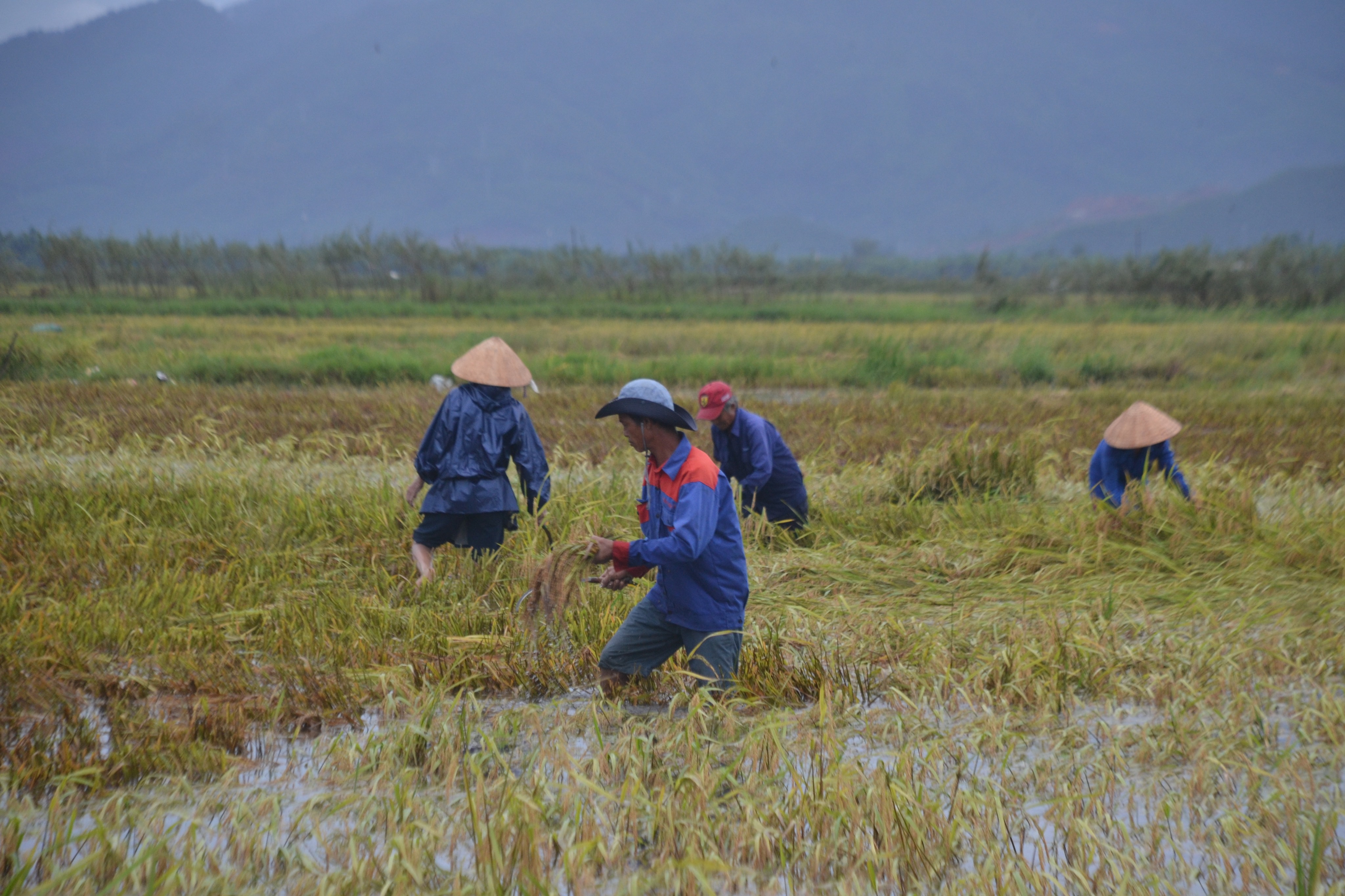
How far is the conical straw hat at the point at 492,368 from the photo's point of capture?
4.10 m

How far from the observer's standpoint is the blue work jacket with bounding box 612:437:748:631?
8.63ft

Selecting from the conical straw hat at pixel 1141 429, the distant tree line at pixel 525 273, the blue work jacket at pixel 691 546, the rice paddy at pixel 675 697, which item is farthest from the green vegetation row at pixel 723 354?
the blue work jacket at pixel 691 546

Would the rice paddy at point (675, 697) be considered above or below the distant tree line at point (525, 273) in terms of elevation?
below

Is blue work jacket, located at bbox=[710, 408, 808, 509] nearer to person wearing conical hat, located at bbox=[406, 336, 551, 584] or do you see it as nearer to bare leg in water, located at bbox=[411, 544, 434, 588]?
person wearing conical hat, located at bbox=[406, 336, 551, 584]

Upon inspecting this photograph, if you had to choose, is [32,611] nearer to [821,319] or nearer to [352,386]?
[352,386]

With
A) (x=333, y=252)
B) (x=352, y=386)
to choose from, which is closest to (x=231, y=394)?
(x=352, y=386)

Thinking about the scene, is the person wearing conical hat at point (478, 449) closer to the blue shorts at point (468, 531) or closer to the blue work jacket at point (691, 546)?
the blue shorts at point (468, 531)

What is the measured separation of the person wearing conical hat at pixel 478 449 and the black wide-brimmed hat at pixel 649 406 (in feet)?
4.90

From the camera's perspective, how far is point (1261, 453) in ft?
26.6

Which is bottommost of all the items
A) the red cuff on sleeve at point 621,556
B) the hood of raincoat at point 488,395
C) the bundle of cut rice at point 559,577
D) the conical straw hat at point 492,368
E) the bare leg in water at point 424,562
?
the bare leg in water at point 424,562

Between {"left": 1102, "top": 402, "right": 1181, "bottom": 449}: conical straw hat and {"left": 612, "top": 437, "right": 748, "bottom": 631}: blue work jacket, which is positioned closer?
{"left": 612, "top": 437, "right": 748, "bottom": 631}: blue work jacket

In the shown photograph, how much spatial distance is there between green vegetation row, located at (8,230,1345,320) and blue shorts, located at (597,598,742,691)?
23.4 m

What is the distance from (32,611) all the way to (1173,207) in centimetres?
23570

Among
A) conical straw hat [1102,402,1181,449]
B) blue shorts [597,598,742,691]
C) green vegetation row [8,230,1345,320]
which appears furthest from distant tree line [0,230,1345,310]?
blue shorts [597,598,742,691]
